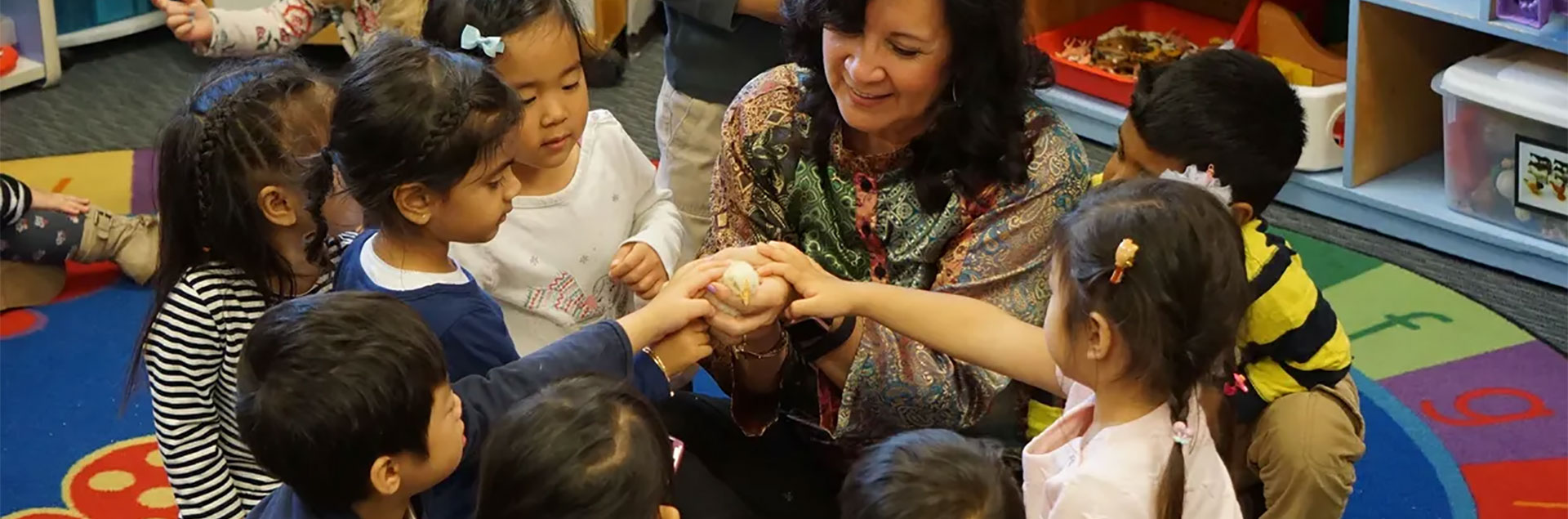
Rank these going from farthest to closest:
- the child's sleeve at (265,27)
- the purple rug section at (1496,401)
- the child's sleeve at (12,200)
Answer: the child's sleeve at (265,27) < the child's sleeve at (12,200) < the purple rug section at (1496,401)

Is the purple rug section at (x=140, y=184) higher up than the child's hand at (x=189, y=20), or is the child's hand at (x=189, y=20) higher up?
the child's hand at (x=189, y=20)

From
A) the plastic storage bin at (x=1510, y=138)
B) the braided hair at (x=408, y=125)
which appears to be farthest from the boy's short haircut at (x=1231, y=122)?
the plastic storage bin at (x=1510, y=138)

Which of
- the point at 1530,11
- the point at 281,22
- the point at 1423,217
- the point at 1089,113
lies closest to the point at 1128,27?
the point at 1089,113

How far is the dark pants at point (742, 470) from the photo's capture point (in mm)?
1688

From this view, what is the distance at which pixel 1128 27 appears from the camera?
3500mm

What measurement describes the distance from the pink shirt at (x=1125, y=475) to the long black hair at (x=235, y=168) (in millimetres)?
711

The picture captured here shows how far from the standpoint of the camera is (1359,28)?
2854 millimetres

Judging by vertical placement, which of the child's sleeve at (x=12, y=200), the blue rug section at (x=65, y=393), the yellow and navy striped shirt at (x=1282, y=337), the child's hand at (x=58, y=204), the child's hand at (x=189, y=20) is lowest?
the blue rug section at (x=65, y=393)

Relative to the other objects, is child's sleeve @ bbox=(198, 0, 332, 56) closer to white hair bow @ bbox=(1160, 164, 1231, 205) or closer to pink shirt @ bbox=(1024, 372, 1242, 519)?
white hair bow @ bbox=(1160, 164, 1231, 205)

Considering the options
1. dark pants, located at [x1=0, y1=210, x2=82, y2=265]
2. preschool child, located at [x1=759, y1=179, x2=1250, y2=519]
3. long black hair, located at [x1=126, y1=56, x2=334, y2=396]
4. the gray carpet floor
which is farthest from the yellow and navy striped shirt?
dark pants, located at [x1=0, y1=210, x2=82, y2=265]

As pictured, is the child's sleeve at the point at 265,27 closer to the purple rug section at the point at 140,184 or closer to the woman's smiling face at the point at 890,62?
the purple rug section at the point at 140,184

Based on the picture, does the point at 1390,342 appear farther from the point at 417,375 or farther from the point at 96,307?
the point at 96,307

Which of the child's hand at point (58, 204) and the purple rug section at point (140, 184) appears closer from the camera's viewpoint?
the child's hand at point (58, 204)

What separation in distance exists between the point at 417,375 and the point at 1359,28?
2.07 m
